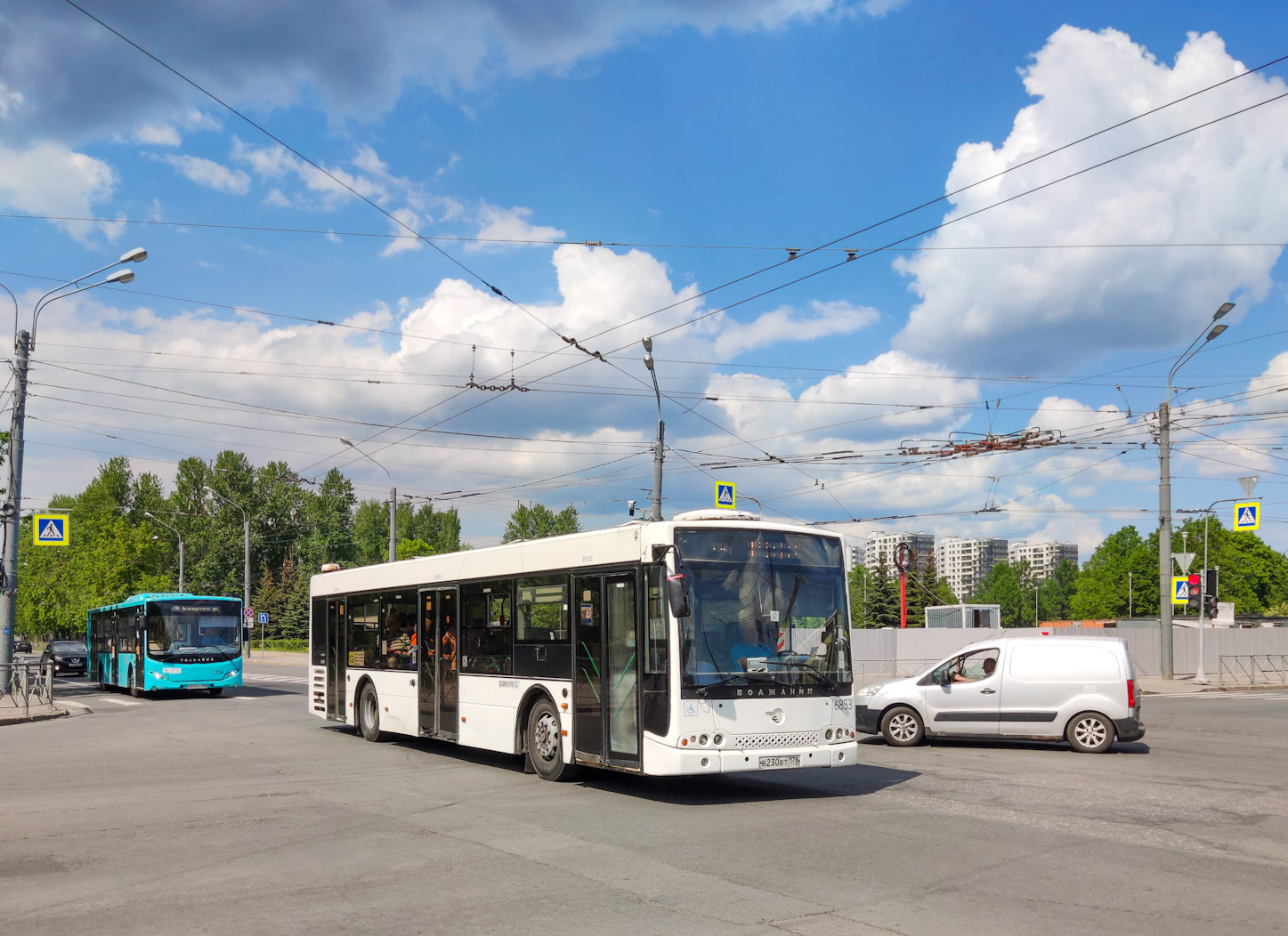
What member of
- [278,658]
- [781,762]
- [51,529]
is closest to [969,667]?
[781,762]

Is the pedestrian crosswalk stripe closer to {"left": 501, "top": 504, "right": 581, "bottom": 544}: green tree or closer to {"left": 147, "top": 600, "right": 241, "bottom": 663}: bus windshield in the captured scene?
{"left": 147, "top": 600, "right": 241, "bottom": 663}: bus windshield

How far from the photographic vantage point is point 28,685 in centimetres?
2466

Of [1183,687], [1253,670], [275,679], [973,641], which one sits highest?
[973,641]

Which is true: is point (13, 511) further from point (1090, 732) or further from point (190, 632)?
point (1090, 732)

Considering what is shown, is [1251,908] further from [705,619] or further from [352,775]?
[352,775]

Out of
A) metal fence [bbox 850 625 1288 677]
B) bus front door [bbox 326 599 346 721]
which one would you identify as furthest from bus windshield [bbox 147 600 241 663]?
metal fence [bbox 850 625 1288 677]

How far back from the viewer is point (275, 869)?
26.0 ft

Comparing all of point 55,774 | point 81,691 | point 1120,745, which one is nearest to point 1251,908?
point 1120,745

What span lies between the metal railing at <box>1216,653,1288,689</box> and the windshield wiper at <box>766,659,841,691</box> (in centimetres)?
2730

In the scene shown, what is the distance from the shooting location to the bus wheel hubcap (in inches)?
495

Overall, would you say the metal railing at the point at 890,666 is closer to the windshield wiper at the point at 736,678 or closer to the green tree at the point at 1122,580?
the windshield wiper at the point at 736,678

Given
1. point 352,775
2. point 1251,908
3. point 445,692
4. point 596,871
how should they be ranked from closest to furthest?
point 1251,908, point 596,871, point 352,775, point 445,692

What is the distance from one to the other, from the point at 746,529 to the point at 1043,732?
6.66 m

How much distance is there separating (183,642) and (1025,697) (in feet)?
72.0
